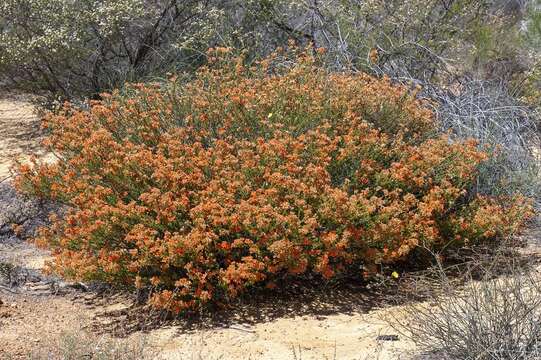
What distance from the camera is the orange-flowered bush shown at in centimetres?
556

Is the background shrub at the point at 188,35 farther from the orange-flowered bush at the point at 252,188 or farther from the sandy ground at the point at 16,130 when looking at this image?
the orange-flowered bush at the point at 252,188

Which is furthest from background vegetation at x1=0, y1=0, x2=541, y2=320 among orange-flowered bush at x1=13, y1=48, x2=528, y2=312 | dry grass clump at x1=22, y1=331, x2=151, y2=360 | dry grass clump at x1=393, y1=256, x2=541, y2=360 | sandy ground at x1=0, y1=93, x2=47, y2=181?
dry grass clump at x1=393, y1=256, x2=541, y2=360

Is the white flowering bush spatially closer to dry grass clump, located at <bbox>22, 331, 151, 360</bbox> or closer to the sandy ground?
the sandy ground

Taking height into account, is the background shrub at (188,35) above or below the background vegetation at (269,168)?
above

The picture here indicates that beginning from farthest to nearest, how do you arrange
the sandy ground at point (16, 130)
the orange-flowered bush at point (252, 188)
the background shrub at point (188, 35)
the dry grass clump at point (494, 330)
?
the background shrub at point (188, 35)
the sandy ground at point (16, 130)
the orange-flowered bush at point (252, 188)
the dry grass clump at point (494, 330)

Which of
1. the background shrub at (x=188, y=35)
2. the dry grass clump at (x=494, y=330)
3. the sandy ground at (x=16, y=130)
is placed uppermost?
the background shrub at (x=188, y=35)

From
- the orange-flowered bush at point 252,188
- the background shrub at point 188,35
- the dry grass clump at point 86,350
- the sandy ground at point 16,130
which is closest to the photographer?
the dry grass clump at point 86,350

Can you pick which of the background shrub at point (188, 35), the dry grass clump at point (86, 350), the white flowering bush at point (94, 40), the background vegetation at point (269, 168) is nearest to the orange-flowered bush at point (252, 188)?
the background vegetation at point (269, 168)

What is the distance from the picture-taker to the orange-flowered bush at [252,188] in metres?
5.56

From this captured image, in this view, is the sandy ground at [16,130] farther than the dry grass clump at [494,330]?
Yes

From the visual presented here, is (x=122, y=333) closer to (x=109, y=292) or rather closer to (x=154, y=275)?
(x=154, y=275)

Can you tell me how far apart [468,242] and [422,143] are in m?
1.08

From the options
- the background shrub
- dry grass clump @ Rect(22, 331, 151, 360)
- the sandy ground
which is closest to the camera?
dry grass clump @ Rect(22, 331, 151, 360)

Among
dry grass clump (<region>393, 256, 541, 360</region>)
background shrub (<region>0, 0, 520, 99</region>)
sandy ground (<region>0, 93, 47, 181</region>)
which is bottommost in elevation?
sandy ground (<region>0, 93, 47, 181</region>)
